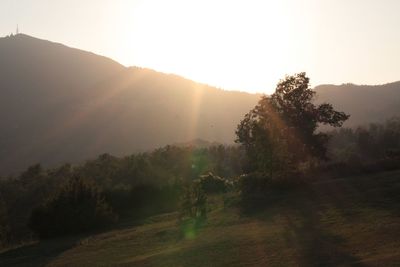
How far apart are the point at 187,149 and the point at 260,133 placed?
1975 inches

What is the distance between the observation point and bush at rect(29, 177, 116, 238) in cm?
4394

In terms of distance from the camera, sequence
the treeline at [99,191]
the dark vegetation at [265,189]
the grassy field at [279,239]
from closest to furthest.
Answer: the grassy field at [279,239], the dark vegetation at [265,189], the treeline at [99,191]

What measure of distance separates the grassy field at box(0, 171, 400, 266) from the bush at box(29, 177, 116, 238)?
4451 millimetres

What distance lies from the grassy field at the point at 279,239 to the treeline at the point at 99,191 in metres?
5.64

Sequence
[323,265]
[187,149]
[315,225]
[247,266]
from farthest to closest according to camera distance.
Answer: [187,149]
[315,225]
[247,266]
[323,265]

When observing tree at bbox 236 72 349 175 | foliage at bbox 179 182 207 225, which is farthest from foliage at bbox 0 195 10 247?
tree at bbox 236 72 349 175

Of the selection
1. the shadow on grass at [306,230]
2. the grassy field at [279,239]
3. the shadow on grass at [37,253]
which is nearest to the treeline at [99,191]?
the shadow on grass at [37,253]

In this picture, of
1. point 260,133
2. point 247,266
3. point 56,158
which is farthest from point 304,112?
point 56,158

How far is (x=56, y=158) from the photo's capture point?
180 metres

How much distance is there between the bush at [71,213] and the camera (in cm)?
4394

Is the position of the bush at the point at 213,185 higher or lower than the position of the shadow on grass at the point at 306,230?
higher

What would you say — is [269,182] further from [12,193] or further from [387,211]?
[12,193]

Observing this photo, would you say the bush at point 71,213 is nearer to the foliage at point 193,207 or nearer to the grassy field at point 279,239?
the grassy field at point 279,239

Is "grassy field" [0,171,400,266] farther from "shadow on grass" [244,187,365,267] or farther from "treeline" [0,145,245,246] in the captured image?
"treeline" [0,145,245,246]
